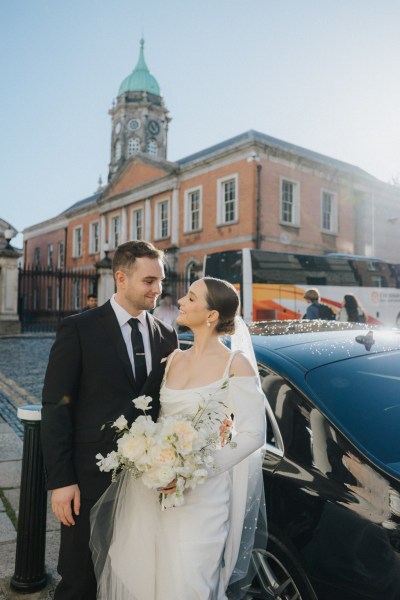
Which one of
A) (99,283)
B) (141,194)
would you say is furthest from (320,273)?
(141,194)

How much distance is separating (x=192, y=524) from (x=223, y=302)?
1.02m

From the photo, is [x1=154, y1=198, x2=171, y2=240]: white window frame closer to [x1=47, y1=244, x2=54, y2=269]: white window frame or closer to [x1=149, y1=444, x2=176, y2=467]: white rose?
[x1=47, y1=244, x2=54, y2=269]: white window frame

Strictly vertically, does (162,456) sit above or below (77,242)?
below

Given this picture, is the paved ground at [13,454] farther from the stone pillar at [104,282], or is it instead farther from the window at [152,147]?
the window at [152,147]

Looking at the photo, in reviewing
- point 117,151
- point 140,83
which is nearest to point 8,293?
point 117,151

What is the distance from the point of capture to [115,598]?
222 centimetres

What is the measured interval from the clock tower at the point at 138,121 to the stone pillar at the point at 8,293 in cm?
2466

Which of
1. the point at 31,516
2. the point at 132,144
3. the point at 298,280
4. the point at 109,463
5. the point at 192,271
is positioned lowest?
the point at 31,516

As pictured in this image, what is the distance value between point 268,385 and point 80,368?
0.98 meters

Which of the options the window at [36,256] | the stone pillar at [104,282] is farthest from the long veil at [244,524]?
the window at [36,256]

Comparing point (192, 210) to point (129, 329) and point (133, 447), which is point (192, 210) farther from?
point (133, 447)

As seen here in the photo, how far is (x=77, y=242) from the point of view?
130ft

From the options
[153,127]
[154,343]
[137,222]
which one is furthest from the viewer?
[153,127]

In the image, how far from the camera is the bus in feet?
55.0
